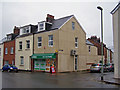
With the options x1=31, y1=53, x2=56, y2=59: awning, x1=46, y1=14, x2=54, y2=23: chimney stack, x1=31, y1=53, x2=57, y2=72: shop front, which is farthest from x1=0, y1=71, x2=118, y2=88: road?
x1=46, y1=14, x2=54, y2=23: chimney stack

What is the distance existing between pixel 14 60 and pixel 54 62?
1182 cm

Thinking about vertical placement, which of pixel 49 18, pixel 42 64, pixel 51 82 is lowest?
pixel 51 82

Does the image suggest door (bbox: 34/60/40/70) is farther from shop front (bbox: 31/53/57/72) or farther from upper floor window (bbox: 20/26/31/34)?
upper floor window (bbox: 20/26/31/34)

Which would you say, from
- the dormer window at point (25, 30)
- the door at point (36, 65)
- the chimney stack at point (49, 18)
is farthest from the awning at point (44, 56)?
the chimney stack at point (49, 18)

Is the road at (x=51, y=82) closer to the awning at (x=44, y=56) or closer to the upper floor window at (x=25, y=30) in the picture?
the awning at (x=44, y=56)

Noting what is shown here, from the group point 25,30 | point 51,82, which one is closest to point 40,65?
point 25,30

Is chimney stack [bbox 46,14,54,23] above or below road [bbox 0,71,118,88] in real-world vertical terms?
above

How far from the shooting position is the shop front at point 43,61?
82.5 feet

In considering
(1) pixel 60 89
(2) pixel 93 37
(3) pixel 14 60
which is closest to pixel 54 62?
(3) pixel 14 60

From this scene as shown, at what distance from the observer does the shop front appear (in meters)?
25.1

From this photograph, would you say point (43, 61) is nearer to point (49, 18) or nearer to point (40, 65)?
point (40, 65)

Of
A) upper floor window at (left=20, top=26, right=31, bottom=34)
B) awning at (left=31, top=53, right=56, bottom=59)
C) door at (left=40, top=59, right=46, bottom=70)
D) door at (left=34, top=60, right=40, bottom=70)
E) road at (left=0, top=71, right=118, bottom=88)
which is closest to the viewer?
road at (left=0, top=71, right=118, bottom=88)

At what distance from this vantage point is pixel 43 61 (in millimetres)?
27219

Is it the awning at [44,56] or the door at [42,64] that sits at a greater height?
the awning at [44,56]
